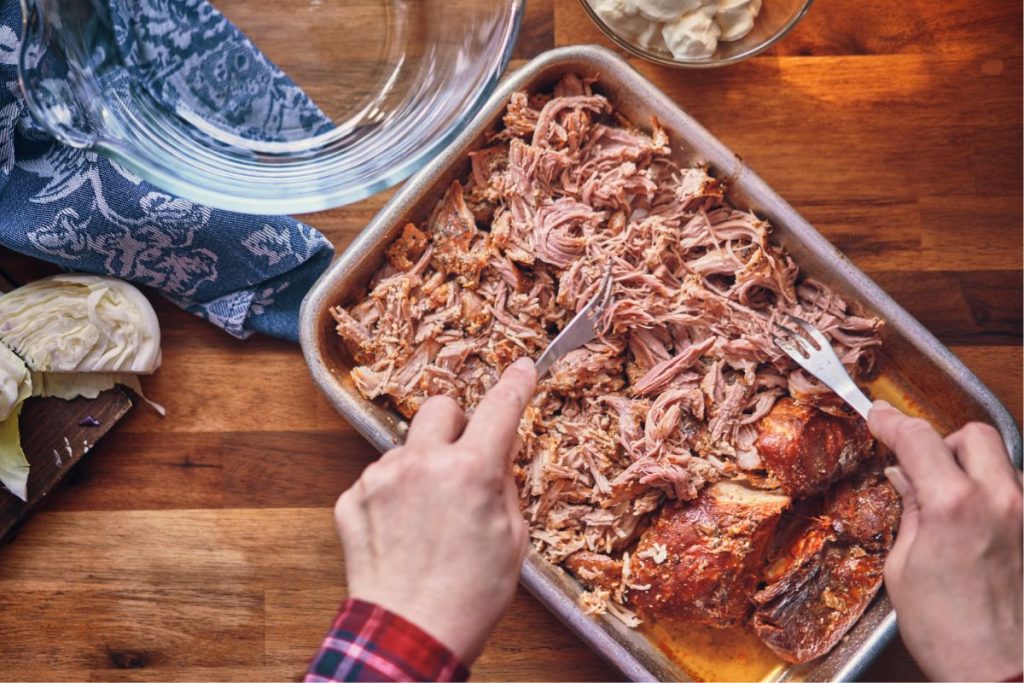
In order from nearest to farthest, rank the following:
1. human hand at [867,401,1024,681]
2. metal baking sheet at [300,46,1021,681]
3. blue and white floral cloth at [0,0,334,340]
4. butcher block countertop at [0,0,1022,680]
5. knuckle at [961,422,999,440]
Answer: human hand at [867,401,1024,681]
knuckle at [961,422,999,440]
metal baking sheet at [300,46,1021,681]
blue and white floral cloth at [0,0,334,340]
butcher block countertop at [0,0,1022,680]

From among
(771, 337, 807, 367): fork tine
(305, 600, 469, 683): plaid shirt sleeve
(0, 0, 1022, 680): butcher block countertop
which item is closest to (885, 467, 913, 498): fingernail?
(771, 337, 807, 367): fork tine

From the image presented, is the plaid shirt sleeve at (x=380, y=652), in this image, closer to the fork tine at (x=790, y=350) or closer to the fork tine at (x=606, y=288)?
the fork tine at (x=606, y=288)

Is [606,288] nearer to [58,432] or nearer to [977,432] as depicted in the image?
[977,432]

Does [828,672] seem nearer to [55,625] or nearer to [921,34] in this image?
[921,34]

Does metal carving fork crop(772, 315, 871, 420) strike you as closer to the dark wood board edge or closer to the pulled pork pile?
the pulled pork pile

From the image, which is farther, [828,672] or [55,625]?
[55,625]

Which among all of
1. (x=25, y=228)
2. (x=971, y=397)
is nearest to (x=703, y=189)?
(x=971, y=397)

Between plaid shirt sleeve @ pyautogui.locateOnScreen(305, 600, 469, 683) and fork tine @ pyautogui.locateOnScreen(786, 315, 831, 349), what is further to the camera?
fork tine @ pyautogui.locateOnScreen(786, 315, 831, 349)
